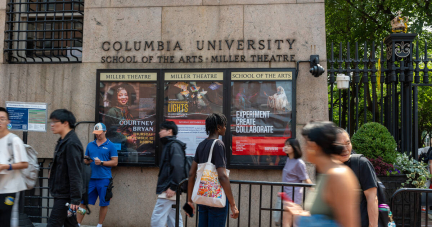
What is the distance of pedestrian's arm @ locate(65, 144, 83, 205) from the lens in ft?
12.9

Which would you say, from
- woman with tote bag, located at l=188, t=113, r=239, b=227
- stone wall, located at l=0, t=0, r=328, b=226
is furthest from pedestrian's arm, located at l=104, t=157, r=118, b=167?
woman with tote bag, located at l=188, t=113, r=239, b=227

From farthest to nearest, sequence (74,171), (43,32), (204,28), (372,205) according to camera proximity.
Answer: (43,32) → (204,28) → (74,171) → (372,205)

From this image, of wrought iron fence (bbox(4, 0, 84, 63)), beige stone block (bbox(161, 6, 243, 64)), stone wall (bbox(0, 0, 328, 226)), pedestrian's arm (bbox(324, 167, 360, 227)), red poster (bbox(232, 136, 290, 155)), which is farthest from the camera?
wrought iron fence (bbox(4, 0, 84, 63))

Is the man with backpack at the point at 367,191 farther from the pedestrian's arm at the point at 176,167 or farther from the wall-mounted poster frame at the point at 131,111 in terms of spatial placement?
the wall-mounted poster frame at the point at 131,111

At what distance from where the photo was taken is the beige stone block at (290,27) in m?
6.75

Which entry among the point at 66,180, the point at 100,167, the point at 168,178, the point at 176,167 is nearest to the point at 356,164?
the point at 176,167

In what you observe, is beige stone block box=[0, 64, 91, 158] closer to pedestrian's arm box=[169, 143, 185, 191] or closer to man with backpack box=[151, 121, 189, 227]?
man with backpack box=[151, 121, 189, 227]

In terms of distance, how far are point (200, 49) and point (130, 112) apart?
1849mm

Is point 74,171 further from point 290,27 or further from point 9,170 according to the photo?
point 290,27

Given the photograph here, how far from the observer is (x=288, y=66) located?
6.79 metres

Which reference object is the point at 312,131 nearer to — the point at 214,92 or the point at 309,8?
the point at 214,92

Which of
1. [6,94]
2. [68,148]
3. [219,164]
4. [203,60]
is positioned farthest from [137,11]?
[219,164]

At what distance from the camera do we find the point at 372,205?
313cm

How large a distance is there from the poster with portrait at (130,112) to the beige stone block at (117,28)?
0.61m
